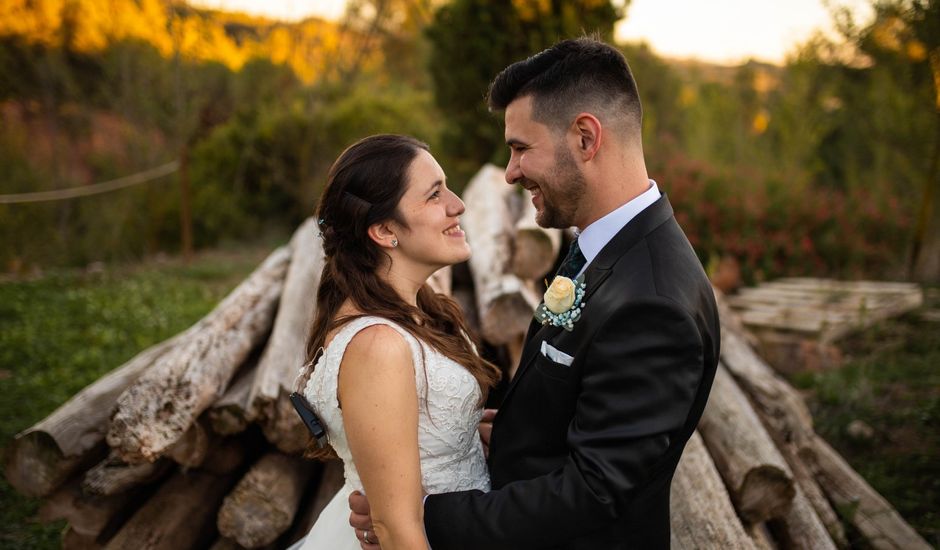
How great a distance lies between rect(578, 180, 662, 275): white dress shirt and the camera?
194cm

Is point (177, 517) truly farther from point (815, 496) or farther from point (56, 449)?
point (815, 496)

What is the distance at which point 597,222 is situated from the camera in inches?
77.5

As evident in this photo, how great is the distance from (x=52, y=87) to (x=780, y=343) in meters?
13.0

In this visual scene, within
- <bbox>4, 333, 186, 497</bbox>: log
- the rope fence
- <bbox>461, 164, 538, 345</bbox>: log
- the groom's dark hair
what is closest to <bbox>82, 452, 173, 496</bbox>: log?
<bbox>4, 333, 186, 497</bbox>: log

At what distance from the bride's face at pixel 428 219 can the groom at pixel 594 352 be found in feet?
1.02

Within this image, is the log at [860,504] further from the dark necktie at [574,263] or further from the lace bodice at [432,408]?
the dark necktie at [574,263]

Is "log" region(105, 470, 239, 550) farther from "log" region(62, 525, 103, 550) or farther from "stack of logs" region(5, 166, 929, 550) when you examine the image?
"log" region(62, 525, 103, 550)

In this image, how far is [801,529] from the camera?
3.11 m

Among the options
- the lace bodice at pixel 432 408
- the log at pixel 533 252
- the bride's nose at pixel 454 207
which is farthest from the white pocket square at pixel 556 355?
the log at pixel 533 252

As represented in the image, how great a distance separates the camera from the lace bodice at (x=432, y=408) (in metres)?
2.04

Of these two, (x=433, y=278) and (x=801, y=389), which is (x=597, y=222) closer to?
(x=433, y=278)

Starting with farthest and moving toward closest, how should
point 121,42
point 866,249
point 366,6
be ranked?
point 366,6 < point 121,42 < point 866,249

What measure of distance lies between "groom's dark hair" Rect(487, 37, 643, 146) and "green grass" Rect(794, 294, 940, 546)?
308 cm

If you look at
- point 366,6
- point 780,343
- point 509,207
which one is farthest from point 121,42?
point 780,343
